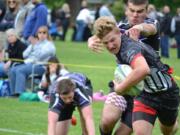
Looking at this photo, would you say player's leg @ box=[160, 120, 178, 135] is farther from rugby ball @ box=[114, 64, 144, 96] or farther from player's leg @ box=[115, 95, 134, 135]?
rugby ball @ box=[114, 64, 144, 96]

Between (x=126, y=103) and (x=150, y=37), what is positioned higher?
(x=150, y=37)

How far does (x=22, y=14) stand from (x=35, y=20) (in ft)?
1.96

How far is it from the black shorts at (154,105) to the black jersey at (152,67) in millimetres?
66

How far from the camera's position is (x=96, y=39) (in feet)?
22.8

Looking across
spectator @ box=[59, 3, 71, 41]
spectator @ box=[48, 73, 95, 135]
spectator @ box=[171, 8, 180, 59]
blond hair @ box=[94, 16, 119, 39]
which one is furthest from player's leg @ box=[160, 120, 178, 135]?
spectator @ box=[59, 3, 71, 41]

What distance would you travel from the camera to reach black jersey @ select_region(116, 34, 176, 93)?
21.9 feet

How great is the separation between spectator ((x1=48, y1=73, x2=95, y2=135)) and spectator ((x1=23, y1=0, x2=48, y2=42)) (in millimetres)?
7450

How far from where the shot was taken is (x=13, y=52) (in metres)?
14.7

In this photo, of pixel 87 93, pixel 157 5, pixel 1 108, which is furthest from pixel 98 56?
pixel 157 5

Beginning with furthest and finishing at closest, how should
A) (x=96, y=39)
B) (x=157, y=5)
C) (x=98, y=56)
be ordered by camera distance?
(x=157, y=5), (x=98, y=56), (x=96, y=39)

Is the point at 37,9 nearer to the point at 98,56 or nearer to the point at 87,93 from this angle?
the point at 87,93

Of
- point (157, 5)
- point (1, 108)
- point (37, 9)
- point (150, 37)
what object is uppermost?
point (150, 37)

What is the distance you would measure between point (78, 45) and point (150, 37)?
2287 centimetres

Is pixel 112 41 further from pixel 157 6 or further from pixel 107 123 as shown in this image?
pixel 157 6
